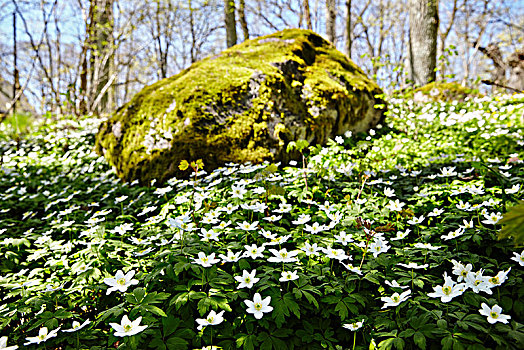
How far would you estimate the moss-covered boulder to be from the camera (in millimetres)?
3908

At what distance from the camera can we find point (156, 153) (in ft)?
12.7

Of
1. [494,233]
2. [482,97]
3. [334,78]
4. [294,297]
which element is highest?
[334,78]

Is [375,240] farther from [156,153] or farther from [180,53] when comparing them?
[180,53]

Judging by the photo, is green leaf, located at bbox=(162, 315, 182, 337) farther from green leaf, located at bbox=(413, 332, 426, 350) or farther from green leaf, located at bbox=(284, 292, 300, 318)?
green leaf, located at bbox=(413, 332, 426, 350)

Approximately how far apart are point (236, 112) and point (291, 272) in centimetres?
267

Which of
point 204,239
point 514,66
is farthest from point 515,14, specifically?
point 204,239

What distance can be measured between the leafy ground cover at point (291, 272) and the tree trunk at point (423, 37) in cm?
474

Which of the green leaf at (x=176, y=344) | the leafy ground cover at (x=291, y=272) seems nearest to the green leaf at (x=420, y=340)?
the leafy ground cover at (x=291, y=272)

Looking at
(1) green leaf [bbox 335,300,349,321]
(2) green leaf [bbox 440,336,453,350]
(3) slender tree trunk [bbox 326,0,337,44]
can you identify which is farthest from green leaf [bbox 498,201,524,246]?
(3) slender tree trunk [bbox 326,0,337,44]

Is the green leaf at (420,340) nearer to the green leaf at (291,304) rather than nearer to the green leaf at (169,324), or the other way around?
the green leaf at (291,304)

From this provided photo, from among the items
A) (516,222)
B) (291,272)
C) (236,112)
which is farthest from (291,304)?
(236,112)

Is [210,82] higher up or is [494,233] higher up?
[210,82]

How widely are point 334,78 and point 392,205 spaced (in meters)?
2.91

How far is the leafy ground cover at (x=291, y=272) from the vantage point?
158 centimetres
